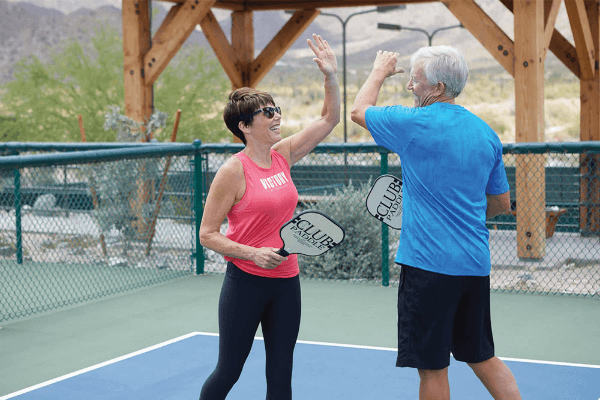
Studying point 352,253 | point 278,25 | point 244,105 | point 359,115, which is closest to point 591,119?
point 352,253

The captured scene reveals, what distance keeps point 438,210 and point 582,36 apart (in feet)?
32.3

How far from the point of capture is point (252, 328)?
3.52 meters

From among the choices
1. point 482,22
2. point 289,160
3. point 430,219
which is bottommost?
point 430,219

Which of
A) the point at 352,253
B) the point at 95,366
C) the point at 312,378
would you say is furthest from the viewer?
the point at 352,253

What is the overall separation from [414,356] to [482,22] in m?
7.58

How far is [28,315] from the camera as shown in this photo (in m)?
6.91

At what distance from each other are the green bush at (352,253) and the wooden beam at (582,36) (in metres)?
5.26

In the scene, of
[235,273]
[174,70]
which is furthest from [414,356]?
[174,70]

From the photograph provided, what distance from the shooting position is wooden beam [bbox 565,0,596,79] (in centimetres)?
1160

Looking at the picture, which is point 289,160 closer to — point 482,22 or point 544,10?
point 482,22

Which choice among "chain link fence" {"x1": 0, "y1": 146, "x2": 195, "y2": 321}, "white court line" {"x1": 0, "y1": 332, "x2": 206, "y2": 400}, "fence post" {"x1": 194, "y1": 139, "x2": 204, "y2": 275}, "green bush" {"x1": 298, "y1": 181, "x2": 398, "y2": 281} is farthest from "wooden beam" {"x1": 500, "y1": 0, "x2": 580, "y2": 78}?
"white court line" {"x1": 0, "y1": 332, "x2": 206, "y2": 400}

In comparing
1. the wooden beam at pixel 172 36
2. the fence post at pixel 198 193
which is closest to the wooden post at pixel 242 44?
the wooden beam at pixel 172 36

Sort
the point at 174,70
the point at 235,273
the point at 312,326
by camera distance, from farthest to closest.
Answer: the point at 174,70 < the point at 312,326 < the point at 235,273

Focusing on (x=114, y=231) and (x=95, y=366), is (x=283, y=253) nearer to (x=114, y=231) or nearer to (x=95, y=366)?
(x=95, y=366)
